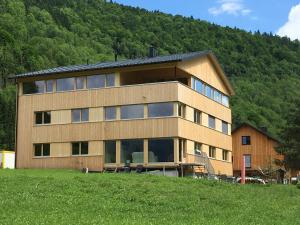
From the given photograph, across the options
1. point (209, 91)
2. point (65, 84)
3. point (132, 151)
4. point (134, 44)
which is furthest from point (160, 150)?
point (134, 44)

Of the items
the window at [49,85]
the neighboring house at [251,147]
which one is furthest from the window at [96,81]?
the neighboring house at [251,147]

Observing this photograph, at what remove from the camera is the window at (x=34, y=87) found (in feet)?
159

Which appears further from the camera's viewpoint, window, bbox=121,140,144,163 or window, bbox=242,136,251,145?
window, bbox=242,136,251,145

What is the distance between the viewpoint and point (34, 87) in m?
49.1

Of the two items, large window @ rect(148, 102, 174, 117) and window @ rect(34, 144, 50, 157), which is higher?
large window @ rect(148, 102, 174, 117)

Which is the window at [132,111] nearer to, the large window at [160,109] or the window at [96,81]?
the large window at [160,109]

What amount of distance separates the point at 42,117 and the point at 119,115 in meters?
6.86

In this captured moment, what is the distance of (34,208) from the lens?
1839 cm

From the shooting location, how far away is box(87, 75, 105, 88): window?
4603 centimetres

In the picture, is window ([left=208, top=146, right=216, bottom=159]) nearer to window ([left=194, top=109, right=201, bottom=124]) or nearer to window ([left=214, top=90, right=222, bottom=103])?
window ([left=194, top=109, right=201, bottom=124])

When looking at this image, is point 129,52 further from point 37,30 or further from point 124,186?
point 124,186

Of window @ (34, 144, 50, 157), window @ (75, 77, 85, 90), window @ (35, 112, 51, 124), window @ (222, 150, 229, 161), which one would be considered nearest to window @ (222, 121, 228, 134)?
window @ (222, 150, 229, 161)

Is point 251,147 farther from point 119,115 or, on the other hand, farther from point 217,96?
point 119,115

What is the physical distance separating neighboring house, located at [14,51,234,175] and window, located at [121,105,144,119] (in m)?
0.07
